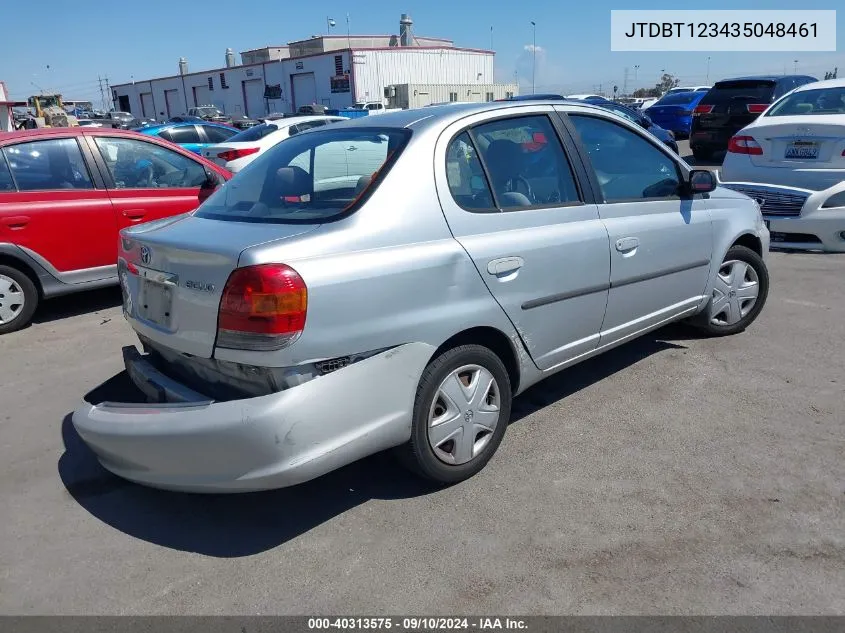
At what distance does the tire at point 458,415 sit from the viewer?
2.89m

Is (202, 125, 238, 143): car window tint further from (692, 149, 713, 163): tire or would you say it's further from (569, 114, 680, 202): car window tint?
(569, 114, 680, 202): car window tint

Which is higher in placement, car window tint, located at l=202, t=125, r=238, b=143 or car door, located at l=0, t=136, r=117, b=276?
car window tint, located at l=202, t=125, r=238, b=143

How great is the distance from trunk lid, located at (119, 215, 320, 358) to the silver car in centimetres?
1

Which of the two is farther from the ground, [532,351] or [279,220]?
[279,220]

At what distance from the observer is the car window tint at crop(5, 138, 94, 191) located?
5496mm

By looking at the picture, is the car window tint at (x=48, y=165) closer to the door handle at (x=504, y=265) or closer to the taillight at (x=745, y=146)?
the door handle at (x=504, y=265)

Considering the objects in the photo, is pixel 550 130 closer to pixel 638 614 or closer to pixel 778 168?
pixel 638 614

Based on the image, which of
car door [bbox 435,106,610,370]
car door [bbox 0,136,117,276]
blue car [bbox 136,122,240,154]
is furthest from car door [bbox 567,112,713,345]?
blue car [bbox 136,122,240,154]

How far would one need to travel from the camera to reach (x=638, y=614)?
7.73 ft

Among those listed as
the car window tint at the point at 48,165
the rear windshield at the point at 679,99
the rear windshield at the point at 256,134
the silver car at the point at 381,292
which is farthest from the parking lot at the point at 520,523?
the rear windshield at the point at 679,99

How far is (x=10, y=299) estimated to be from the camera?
5.46 m

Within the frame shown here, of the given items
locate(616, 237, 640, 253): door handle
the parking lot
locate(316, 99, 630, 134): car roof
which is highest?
locate(316, 99, 630, 134): car roof

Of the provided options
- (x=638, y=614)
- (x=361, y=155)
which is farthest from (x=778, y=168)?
(x=638, y=614)
